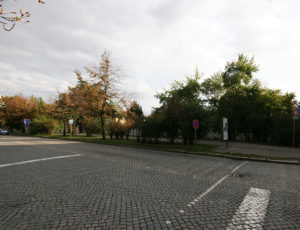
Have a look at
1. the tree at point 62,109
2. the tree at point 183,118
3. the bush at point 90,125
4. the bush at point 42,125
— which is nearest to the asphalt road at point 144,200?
the tree at point 183,118

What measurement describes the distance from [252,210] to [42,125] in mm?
36521

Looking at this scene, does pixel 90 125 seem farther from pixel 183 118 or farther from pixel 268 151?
pixel 268 151

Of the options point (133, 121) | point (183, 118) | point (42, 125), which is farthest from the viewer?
point (42, 125)

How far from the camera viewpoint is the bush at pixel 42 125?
3275 centimetres

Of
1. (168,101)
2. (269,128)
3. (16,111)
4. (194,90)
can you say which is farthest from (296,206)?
(16,111)

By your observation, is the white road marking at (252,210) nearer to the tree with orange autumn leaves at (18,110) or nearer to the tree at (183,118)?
the tree at (183,118)

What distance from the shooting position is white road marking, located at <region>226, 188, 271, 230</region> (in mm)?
3067

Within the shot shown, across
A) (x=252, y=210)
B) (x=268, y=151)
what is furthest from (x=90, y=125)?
(x=252, y=210)

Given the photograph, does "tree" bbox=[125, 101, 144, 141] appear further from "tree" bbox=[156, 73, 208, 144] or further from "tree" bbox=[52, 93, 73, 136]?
"tree" bbox=[52, 93, 73, 136]

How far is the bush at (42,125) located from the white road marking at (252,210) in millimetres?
34914

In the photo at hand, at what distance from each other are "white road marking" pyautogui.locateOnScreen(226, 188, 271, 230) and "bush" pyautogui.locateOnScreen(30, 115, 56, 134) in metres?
34.9

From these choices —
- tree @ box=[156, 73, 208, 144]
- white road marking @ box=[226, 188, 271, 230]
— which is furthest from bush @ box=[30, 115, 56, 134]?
white road marking @ box=[226, 188, 271, 230]

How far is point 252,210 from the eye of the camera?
3.61m

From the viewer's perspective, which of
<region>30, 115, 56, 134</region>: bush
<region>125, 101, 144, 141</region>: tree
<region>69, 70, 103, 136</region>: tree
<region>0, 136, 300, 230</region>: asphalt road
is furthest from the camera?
<region>30, 115, 56, 134</region>: bush
